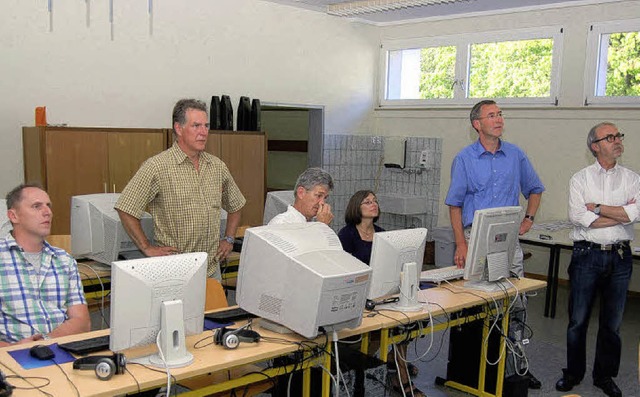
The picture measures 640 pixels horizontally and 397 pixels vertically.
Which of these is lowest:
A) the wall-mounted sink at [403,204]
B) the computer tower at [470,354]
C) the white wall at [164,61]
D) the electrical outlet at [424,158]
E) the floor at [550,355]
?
the floor at [550,355]

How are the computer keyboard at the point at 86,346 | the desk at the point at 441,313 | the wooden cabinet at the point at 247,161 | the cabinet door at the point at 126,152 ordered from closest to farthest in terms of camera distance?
1. the computer keyboard at the point at 86,346
2. the desk at the point at 441,313
3. the cabinet door at the point at 126,152
4. the wooden cabinet at the point at 247,161

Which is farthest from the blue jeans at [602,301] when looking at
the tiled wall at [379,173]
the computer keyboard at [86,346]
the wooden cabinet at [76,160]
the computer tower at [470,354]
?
the tiled wall at [379,173]

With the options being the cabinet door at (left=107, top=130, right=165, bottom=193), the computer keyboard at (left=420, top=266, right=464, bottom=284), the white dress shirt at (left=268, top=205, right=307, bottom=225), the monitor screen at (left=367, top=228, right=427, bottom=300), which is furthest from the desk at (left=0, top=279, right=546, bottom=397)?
the cabinet door at (left=107, top=130, right=165, bottom=193)

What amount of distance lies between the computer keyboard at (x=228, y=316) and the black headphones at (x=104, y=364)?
644 mm

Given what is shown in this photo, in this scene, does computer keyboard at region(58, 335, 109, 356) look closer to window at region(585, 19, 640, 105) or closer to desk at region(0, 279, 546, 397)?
desk at region(0, 279, 546, 397)

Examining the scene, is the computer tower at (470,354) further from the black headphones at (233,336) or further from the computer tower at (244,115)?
the computer tower at (244,115)

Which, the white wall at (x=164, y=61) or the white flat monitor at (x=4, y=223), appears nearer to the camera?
the white flat monitor at (x=4, y=223)

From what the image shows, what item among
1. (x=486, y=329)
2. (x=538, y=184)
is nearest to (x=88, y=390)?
(x=486, y=329)

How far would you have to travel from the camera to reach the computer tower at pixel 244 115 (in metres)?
6.22

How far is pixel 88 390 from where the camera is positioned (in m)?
2.01

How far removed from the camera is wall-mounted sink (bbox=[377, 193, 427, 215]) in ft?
24.3

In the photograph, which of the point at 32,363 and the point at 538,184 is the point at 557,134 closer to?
the point at 538,184

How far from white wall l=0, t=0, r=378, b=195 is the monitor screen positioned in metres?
3.45

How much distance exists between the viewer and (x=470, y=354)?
152 inches
